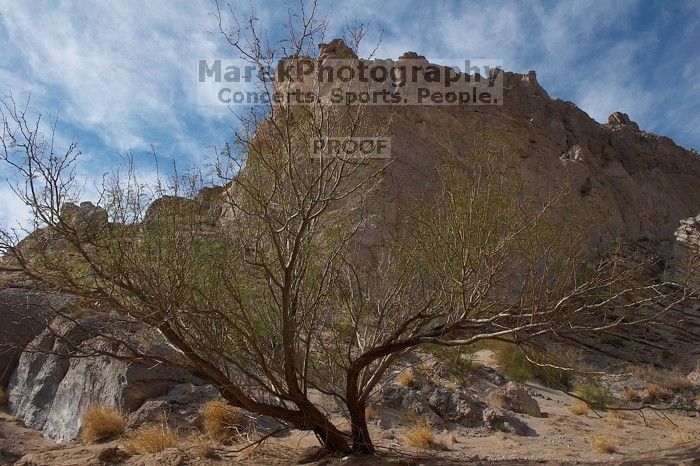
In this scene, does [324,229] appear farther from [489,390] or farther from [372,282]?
[489,390]

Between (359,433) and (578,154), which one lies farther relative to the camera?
(578,154)

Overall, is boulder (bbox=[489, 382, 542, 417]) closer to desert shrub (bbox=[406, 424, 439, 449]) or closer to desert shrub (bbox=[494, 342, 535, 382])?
desert shrub (bbox=[494, 342, 535, 382])

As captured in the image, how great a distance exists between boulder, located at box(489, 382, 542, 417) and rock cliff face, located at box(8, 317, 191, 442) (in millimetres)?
5857

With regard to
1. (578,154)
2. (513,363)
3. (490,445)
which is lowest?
(490,445)

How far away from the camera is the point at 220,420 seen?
7707mm

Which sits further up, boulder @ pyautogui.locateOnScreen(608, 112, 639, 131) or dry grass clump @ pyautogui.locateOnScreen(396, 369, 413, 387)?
boulder @ pyautogui.locateOnScreen(608, 112, 639, 131)

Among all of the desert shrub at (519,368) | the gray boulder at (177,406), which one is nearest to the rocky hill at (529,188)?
the gray boulder at (177,406)

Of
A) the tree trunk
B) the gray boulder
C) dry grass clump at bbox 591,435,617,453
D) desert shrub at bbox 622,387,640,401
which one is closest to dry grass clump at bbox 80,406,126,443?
the gray boulder

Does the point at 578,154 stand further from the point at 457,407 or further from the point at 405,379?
the point at 457,407

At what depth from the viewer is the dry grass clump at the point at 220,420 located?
24.6 feet

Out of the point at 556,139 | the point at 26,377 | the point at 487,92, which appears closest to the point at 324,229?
the point at 26,377

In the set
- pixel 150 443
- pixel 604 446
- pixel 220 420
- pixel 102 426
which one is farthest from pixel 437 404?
pixel 102 426

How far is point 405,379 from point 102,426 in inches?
216

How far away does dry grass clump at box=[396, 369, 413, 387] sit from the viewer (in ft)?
35.2
